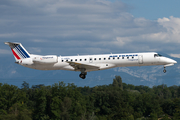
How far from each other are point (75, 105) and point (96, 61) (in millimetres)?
42921

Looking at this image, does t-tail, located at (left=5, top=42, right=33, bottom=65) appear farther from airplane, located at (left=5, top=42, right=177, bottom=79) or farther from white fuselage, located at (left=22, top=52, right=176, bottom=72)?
white fuselage, located at (left=22, top=52, right=176, bottom=72)

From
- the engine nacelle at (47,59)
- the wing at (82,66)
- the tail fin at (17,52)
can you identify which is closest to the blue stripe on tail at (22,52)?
the tail fin at (17,52)

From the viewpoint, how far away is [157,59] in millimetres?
51500

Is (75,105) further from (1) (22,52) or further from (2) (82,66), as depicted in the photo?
(2) (82,66)

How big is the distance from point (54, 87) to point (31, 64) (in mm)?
47285

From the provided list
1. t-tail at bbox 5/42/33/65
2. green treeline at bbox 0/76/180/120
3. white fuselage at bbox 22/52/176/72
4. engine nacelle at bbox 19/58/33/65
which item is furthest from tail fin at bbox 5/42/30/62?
green treeline at bbox 0/76/180/120

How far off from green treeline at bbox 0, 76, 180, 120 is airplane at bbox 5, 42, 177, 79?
28437mm

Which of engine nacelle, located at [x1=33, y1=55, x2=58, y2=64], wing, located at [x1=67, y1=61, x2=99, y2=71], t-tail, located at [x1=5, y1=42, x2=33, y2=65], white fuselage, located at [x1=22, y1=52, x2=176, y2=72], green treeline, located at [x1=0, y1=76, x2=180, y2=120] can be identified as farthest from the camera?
green treeline, located at [x1=0, y1=76, x2=180, y2=120]

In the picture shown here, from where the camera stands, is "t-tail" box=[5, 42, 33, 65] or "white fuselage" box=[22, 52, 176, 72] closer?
"white fuselage" box=[22, 52, 176, 72]

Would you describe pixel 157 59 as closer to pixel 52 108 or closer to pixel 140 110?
pixel 52 108

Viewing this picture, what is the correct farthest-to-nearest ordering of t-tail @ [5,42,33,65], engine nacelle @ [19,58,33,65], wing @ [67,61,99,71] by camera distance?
t-tail @ [5,42,33,65]
engine nacelle @ [19,58,33,65]
wing @ [67,61,99,71]

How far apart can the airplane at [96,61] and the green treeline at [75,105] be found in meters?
28.4

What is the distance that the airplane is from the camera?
169ft

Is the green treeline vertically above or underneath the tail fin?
underneath
